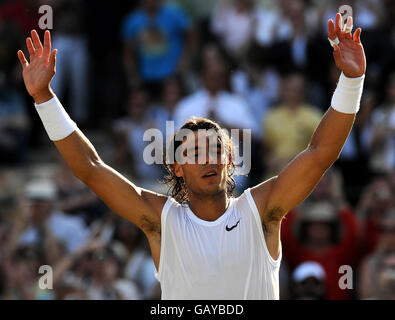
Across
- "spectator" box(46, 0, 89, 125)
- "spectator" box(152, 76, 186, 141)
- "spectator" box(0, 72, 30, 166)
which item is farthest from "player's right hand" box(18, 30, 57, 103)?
"spectator" box(46, 0, 89, 125)

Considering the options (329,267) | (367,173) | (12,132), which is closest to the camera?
(329,267)

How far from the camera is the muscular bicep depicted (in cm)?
484

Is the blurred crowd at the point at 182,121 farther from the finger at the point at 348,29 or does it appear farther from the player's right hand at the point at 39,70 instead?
the player's right hand at the point at 39,70

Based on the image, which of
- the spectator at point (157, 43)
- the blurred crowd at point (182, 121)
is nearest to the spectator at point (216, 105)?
the blurred crowd at point (182, 121)

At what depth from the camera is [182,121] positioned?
972cm

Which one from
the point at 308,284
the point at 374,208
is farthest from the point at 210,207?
the point at 374,208

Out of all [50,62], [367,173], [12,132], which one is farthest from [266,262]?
[12,132]

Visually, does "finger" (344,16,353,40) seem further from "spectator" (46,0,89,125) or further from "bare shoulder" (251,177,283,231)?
"spectator" (46,0,89,125)

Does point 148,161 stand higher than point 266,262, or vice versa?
point 148,161

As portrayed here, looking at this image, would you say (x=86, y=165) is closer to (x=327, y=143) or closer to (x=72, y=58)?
(x=327, y=143)
